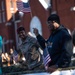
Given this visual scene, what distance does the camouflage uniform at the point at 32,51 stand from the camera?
7199 millimetres

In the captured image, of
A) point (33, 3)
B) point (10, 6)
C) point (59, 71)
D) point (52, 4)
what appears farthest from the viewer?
point (10, 6)

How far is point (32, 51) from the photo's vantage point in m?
7.20

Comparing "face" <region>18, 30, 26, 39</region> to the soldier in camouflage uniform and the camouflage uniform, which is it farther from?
the camouflage uniform

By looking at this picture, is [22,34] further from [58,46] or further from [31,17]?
[31,17]

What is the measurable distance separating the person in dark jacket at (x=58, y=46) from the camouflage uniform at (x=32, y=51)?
1.92 meters

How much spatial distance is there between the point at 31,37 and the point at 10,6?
32.1 meters

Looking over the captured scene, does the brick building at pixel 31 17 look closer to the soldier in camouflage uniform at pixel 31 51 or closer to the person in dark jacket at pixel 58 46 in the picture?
the soldier in camouflage uniform at pixel 31 51

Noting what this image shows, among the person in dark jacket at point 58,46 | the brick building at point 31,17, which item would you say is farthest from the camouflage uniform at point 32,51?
the brick building at point 31,17

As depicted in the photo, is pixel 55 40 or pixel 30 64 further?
pixel 30 64

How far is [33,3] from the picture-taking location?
3136cm

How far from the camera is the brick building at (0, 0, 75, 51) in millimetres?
25987

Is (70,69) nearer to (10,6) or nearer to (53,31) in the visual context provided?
(53,31)

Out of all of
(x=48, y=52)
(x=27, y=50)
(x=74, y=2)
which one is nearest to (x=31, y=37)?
(x=27, y=50)

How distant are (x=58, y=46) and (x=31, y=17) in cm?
2733
